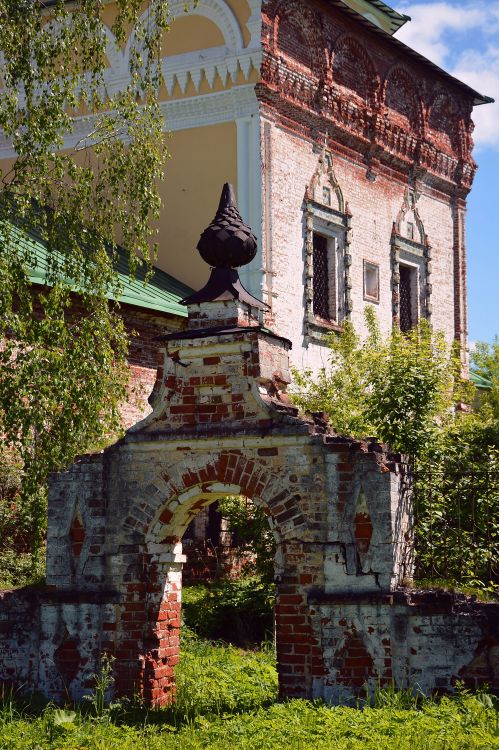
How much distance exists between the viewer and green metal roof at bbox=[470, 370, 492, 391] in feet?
78.6

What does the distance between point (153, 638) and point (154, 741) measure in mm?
1257

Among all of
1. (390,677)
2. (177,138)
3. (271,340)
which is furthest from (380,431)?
(177,138)

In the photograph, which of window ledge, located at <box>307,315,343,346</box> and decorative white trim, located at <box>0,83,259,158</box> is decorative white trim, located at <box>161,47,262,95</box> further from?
window ledge, located at <box>307,315,343,346</box>

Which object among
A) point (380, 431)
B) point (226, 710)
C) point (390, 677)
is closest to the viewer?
point (390, 677)

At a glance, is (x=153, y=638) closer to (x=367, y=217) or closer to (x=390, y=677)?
(x=390, y=677)

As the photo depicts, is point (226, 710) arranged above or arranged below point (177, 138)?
below

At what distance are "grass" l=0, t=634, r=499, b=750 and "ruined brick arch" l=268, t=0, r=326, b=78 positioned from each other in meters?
11.9

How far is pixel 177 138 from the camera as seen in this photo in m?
18.1

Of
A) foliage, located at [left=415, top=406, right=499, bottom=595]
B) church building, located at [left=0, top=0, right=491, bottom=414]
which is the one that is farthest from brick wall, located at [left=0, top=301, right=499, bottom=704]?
church building, located at [left=0, top=0, right=491, bottom=414]

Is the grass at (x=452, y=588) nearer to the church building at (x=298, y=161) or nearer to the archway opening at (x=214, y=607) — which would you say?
the archway opening at (x=214, y=607)

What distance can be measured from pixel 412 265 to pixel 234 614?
392 inches

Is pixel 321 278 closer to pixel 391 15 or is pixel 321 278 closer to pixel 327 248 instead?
pixel 327 248

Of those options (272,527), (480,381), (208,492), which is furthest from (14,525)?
(480,381)

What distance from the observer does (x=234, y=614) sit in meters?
13.1
